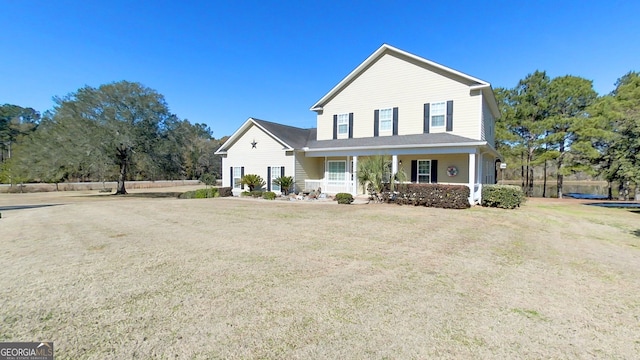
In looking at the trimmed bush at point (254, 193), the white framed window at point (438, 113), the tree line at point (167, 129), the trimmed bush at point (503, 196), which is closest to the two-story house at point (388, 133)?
the white framed window at point (438, 113)

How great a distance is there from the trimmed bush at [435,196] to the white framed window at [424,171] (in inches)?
130

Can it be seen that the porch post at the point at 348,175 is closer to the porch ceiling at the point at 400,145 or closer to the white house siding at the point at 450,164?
the porch ceiling at the point at 400,145

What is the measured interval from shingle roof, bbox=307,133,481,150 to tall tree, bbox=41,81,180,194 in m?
17.0

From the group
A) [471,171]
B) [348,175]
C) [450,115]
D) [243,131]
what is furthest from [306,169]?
[471,171]

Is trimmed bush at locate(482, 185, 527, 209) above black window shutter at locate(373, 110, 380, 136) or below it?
below

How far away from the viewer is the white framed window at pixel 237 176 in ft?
71.1

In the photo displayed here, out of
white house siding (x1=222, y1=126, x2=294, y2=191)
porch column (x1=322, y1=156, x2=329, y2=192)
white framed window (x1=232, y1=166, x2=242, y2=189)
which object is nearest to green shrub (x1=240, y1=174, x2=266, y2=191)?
white house siding (x1=222, y1=126, x2=294, y2=191)

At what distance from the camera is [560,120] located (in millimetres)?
23172

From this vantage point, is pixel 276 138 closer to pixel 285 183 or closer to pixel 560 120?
pixel 285 183

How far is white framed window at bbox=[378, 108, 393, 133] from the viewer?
17.7m

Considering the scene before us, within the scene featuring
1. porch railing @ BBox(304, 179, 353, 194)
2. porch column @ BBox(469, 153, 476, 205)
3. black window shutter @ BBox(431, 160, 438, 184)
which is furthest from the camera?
porch railing @ BBox(304, 179, 353, 194)

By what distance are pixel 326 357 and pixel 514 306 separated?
2847mm

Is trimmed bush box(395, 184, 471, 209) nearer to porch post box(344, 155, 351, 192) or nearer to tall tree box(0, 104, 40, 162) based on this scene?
porch post box(344, 155, 351, 192)

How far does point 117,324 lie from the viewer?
3299 mm
